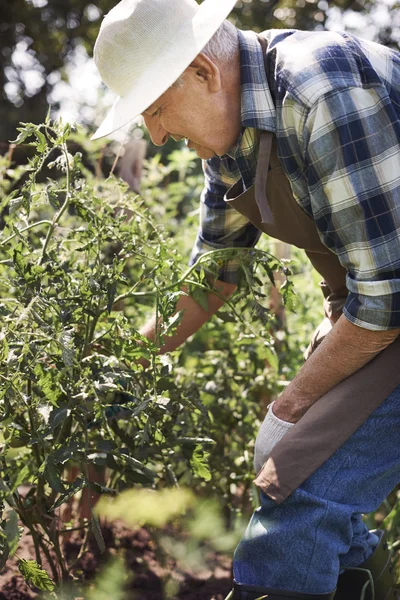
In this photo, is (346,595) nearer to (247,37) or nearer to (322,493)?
(322,493)

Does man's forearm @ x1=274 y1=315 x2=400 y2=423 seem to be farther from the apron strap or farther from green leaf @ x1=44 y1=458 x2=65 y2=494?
green leaf @ x1=44 y1=458 x2=65 y2=494

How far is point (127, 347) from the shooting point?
178 centimetres

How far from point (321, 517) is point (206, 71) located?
3.41 feet

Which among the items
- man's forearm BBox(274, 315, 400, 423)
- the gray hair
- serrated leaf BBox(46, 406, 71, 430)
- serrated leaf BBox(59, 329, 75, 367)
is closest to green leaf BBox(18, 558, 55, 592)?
serrated leaf BBox(46, 406, 71, 430)

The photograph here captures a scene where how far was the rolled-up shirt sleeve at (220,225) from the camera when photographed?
219cm

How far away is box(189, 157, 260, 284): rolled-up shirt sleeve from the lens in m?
2.19

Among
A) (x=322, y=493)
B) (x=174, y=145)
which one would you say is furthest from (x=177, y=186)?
(x=174, y=145)

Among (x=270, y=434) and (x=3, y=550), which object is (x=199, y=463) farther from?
(x=3, y=550)

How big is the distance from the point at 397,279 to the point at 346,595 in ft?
2.97

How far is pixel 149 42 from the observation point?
5.66 feet

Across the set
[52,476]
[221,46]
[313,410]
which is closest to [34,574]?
[52,476]

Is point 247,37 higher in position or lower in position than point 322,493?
higher

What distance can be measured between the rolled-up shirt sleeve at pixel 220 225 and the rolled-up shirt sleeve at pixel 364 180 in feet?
1.82

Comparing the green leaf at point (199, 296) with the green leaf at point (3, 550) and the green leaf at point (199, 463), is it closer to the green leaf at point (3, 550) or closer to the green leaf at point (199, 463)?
the green leaf at point (199, 463)
